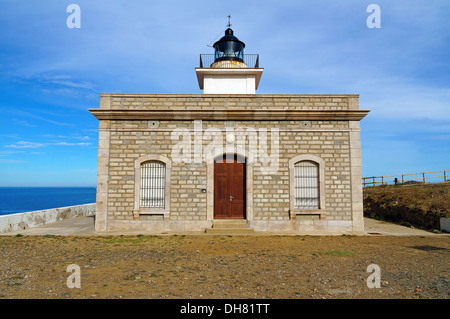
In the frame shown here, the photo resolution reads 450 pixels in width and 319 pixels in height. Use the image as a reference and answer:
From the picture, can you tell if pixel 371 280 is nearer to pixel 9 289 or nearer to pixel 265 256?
pixel 265 256

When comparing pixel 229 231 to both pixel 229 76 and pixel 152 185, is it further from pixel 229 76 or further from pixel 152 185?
pixel 229 76

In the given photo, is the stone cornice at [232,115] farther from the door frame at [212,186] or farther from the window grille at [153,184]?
the window grille at [153,184]

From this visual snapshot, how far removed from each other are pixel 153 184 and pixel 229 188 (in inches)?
112

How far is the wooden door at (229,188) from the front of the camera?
10492 mm

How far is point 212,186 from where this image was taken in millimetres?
10328

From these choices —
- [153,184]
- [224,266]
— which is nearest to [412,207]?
[224,266]

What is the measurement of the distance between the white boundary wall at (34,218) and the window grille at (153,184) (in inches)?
192

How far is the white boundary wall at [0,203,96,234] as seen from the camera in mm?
10289

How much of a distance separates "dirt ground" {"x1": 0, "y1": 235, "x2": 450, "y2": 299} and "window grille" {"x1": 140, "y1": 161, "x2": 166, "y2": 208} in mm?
1661

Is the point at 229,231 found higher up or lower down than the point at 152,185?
lower down

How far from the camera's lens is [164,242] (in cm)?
845
